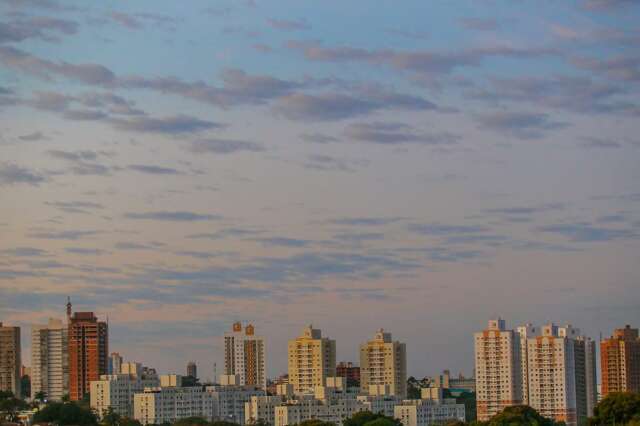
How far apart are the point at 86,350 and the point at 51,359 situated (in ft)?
12.5

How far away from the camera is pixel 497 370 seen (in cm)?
5878

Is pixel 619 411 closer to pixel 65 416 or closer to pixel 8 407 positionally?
pixel 65 416

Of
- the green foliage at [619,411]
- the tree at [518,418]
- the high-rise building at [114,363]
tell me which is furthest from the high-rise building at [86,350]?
the green foliage at [619,411]

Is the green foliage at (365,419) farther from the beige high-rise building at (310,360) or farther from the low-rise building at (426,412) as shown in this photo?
the beige high-rise building at (310,360)

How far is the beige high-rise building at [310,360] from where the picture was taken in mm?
64688

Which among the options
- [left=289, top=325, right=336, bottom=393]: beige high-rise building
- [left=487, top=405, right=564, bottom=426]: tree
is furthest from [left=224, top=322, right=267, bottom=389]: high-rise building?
[left=487, top=405, right=564, bottom=426]: tree

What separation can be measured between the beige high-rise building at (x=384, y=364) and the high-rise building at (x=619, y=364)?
8.44m

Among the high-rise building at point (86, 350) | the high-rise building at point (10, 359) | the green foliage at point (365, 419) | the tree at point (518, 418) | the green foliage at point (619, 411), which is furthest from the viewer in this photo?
the high-rise building at point (10, 359)

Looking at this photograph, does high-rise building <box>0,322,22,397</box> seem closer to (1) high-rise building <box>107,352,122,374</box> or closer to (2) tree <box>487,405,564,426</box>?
(1) high-rise building <box>107,352,122,374</box>

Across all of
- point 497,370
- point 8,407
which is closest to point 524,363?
point 497,370

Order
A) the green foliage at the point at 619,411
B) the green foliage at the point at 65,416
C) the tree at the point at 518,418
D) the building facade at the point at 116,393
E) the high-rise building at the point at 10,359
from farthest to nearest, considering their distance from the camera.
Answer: the high-rise building at the point at 10,359 → the building facade at the point at 116,393 → the green foliage at the point at 65,416 → the tree at the point at 518,418 → the green foliage at the point at 619,411

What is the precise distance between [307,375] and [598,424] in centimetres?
2681

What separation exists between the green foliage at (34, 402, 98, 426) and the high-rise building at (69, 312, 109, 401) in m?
19.8

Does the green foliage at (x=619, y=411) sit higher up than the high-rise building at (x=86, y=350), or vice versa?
the high-rise building at (x=86, y=350)
